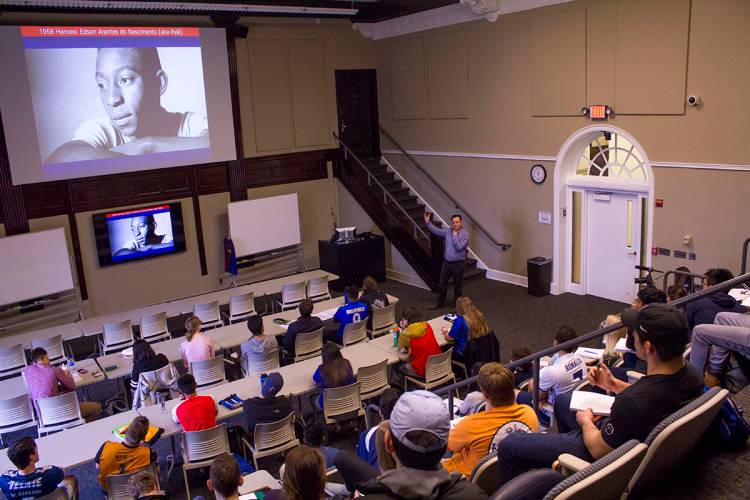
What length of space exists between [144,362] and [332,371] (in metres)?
2.18

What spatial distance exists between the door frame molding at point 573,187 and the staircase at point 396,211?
1.80m

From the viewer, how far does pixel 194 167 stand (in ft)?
40.0

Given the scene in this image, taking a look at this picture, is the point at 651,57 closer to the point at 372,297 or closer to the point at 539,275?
the point at 539,275

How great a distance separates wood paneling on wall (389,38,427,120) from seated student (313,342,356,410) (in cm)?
798

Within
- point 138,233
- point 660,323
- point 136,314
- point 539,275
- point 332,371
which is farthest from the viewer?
point 138,233

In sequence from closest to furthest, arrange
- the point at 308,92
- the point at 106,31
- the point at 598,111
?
the point at 598,111 < the point at 106,31 < the point at 308,92

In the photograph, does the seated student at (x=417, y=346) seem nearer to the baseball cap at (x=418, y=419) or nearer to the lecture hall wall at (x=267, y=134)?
the baseball cap at (x=418, y=419)

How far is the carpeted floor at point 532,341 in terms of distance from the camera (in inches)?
124

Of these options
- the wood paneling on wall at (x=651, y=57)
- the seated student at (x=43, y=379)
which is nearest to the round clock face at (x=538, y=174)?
the wood paneling on wall at (x=651, y=57)

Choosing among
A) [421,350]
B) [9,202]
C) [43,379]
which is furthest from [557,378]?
[9,202]

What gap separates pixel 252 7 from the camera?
10.6 metres

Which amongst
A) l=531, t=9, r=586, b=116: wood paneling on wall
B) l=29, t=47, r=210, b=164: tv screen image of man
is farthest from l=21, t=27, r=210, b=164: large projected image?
l=531, t=9, r=586, b=116: wood paneling on wall

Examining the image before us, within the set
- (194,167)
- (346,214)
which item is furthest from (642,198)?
(194,167)

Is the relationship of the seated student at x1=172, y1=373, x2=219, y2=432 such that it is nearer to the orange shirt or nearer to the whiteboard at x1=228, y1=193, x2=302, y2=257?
the orange shirt
